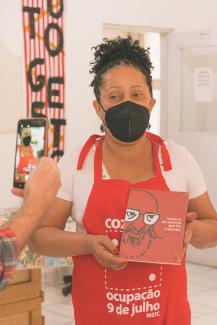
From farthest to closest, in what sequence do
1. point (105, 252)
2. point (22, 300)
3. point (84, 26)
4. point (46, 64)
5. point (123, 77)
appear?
1. point (84, 26)
2. point (46, 64)
3. point (22, 300)
4. point (123, 77)
5. point (105, 252)

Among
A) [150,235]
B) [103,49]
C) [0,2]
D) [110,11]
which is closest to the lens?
[150,235]

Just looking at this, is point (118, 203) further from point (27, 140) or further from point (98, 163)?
point (27, 140)

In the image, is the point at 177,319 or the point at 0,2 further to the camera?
the point at 0,2

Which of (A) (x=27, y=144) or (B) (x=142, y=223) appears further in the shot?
(A) (x=27, y=144)

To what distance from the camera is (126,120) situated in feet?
5.90

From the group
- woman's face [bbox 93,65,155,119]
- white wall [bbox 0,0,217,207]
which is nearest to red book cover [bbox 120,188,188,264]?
woman's face [bbox 93,65,155,119]

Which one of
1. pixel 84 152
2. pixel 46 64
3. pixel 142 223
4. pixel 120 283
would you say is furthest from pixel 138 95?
pixel 46 64

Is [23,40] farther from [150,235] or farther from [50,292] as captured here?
[150,235]

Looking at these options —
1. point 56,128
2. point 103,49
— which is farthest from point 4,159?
point 103,49

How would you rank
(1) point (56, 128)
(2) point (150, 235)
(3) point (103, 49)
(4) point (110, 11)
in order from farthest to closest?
(4) point (110, 11)
(1) point (56, 128)
(3) point (103, 49)
(2) point (150, 235)

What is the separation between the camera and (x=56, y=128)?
5281 mm

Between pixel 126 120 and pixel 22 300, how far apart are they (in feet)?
6.05

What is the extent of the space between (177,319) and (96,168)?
1.61ft

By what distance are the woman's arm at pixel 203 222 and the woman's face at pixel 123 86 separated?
13.2 inches
